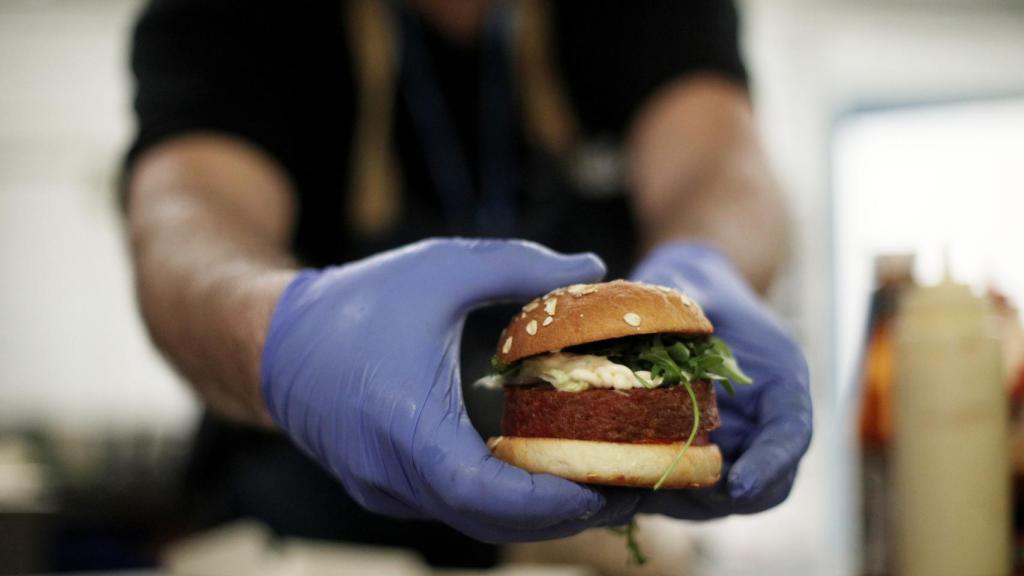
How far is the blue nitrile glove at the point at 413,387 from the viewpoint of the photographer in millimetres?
837

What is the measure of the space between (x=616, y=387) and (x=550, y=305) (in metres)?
0.12

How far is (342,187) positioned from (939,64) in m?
4.82

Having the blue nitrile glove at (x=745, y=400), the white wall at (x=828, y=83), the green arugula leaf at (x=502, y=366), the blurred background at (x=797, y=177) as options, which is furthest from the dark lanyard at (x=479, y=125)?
the white wall at (x=828, y=83)

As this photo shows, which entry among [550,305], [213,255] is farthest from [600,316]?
[213,255]

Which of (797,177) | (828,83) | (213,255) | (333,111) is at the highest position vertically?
(333,111)

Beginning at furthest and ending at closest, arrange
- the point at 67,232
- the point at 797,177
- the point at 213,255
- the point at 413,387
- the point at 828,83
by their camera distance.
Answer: the point at 67,232 → the point at 828,83 → the point at 797,177 → the point at 213,255 → the point at 413,387

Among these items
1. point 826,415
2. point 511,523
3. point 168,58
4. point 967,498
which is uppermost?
point 168,58

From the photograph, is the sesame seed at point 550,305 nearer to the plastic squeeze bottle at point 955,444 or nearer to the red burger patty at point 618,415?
the red burger patty at point 618,415

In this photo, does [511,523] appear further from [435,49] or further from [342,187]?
[435,49]

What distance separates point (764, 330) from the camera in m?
1.13

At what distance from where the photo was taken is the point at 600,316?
94cm

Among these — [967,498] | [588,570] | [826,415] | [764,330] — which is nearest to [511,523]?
[764,330]

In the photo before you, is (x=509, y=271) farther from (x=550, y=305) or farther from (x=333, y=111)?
(x=333, y=111)

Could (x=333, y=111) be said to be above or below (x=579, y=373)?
above
